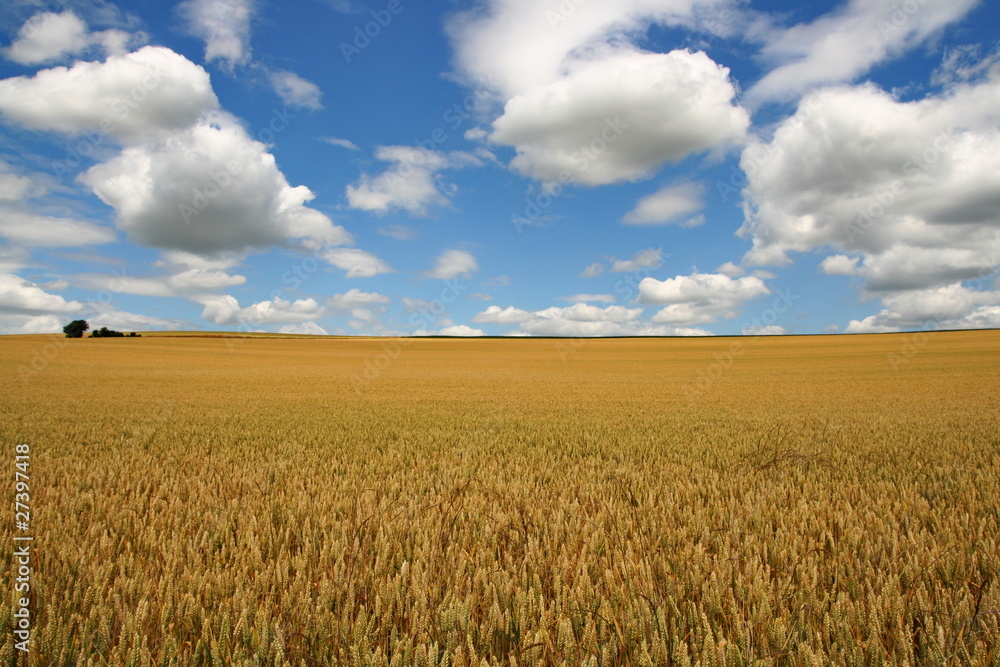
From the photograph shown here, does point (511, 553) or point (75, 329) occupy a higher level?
point (75, 329)

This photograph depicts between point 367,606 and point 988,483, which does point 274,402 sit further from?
point 988,483

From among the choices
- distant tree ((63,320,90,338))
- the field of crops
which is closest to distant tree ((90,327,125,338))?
distant tree ((63,320,90,338))

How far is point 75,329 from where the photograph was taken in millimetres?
89750

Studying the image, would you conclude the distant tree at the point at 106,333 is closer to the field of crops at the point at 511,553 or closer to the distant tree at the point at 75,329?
the distant tree at the point at 75,329

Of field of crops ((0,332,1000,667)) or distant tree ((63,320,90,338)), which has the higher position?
distant tree ((63,320,90,338))

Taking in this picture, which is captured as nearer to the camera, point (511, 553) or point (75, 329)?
point (511, 553)

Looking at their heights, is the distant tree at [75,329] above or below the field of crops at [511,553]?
above

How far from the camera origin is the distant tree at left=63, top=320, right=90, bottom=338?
89438mm

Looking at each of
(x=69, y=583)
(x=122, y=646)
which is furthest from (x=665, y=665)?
(x=69, y=583)

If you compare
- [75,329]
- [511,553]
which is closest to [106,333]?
[75,329]

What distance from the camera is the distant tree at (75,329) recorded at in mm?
89438

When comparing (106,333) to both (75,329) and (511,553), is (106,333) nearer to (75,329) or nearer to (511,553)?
(75,329)

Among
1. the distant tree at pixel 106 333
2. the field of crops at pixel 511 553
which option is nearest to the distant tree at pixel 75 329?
the distant tree at pixel 106 333

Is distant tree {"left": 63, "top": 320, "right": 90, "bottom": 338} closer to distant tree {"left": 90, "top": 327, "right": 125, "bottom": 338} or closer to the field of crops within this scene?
distant tree {"left": 90, "top": 327, "right": 125, "bottom": 338}
